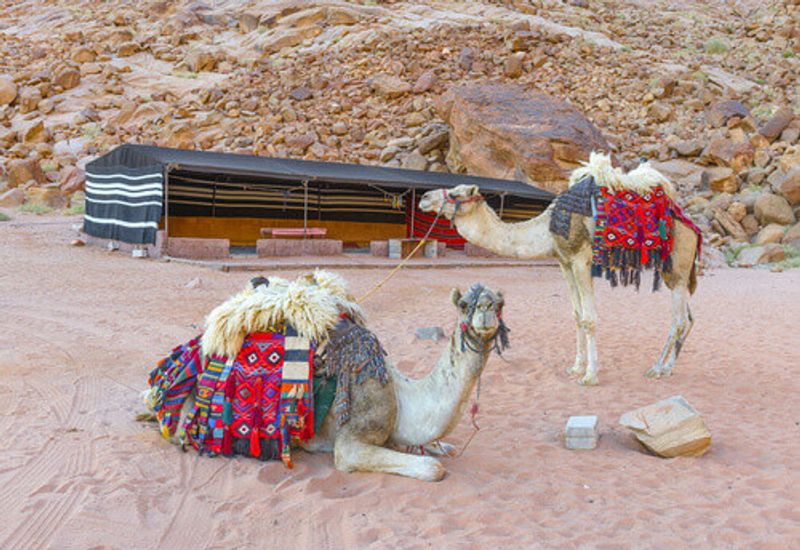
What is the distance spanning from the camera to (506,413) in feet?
19.6

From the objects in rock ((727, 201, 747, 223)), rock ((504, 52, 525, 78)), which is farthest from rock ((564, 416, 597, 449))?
rock ((504, 52, 525, 78))

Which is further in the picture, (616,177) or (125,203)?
(125,203)

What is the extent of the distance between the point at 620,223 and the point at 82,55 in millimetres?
40447

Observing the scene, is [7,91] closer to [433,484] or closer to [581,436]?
[581,436]

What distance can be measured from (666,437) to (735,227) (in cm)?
2157

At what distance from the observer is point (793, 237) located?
73.2 feet

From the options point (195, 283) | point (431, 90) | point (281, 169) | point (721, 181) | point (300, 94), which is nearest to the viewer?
point (195, 283)

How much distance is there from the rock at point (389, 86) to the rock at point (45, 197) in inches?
602

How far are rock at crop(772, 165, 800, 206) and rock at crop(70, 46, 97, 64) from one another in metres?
35.9

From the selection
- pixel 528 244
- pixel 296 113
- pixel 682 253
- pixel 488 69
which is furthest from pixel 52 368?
pixel 488 69

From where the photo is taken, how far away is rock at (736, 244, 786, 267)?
2127 cm

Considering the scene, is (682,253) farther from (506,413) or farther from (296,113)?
(296,113)

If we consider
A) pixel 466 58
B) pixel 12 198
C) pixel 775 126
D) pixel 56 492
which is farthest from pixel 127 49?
pixel 56 492

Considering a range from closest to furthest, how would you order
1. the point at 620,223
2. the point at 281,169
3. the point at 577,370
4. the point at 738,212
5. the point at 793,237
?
the point at 620,223 → the point at 577,370 → the point at 281,169 → the point at 793,237 → the point at 738,212
